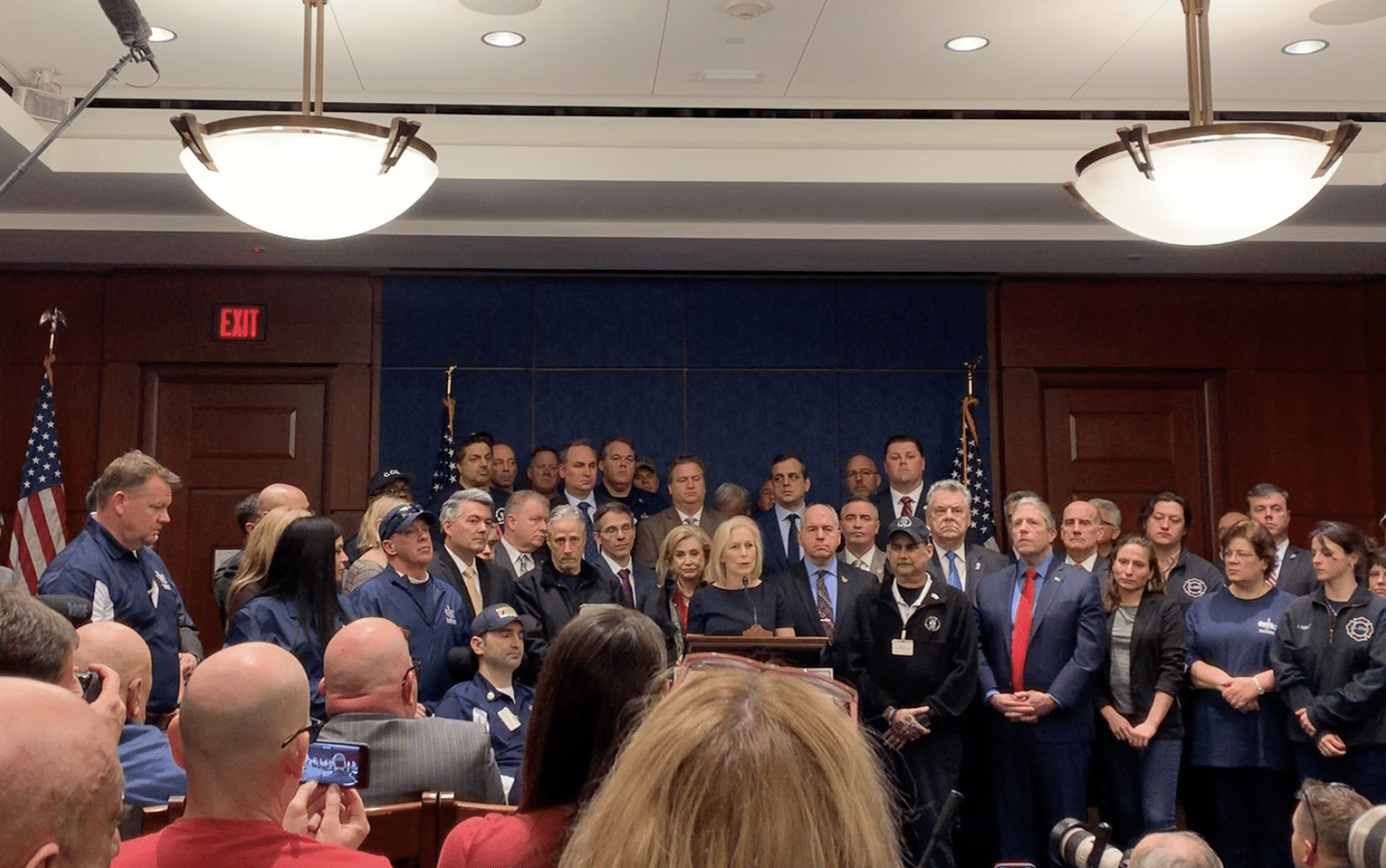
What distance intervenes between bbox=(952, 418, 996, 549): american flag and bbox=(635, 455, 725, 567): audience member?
1.54 meters

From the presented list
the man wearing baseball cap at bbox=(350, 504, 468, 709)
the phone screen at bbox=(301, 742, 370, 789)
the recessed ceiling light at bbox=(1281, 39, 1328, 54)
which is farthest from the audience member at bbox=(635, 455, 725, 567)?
the phone screen at bbox=(301, 742, 370, 789)

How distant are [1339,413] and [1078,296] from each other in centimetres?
170

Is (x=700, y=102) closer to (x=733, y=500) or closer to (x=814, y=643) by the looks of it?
(x=733, y=500)

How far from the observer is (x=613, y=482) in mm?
6867

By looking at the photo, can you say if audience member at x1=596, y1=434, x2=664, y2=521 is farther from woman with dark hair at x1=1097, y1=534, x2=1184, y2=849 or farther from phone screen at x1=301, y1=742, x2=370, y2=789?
phone screen at x1=301, y1=742, x2=370, y2=789

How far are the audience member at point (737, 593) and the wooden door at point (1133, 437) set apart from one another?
292cm

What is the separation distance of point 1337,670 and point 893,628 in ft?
5.21

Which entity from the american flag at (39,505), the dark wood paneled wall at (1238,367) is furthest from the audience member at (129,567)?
the dark wood paneled wall at (1238,367)

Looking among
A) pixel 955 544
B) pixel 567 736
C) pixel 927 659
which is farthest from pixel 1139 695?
pixel 567 736

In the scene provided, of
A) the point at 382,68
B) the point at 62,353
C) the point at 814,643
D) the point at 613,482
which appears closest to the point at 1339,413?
the point at 613,482

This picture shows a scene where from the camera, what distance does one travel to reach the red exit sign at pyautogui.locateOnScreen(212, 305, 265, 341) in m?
7.29

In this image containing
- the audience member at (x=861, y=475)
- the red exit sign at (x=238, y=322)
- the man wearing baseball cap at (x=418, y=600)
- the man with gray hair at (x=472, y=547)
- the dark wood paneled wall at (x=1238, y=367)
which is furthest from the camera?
the dark wood paneled wall at (x=1238, y=367)

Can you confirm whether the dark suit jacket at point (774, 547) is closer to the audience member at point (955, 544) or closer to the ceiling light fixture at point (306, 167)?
the audience member at point (955, 544)

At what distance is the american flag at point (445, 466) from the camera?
716cm
